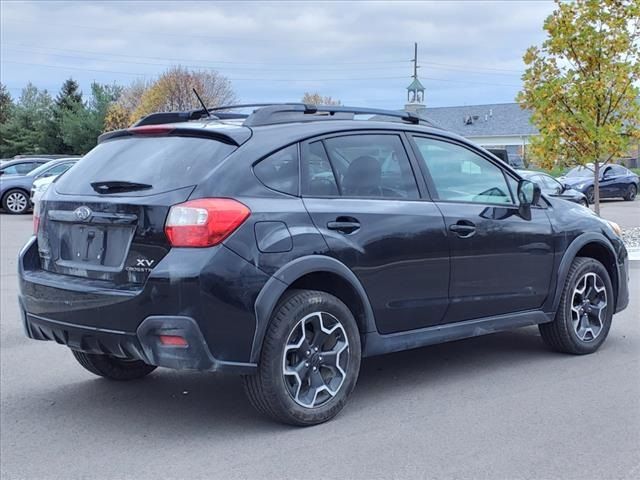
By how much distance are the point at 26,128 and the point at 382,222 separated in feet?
192

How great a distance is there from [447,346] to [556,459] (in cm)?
254

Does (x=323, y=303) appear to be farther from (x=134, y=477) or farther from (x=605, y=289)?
(x=605, y=289)

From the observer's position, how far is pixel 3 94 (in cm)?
6981

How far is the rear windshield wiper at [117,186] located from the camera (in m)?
4.51

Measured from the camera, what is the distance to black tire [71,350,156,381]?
5.55m

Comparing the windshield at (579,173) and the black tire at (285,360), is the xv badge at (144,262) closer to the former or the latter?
the black tire at (285,360)

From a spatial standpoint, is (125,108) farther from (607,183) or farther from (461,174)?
(461,174)

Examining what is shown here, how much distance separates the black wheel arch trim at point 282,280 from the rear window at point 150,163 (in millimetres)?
690

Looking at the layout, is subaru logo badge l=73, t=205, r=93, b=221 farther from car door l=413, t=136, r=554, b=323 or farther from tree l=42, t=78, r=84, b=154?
tree l=42, t=78, r=84, b=154

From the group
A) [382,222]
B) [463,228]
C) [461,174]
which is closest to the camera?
[382,222]

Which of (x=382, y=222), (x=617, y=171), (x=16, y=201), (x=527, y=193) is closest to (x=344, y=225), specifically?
(x=382, y=222)

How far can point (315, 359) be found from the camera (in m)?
4.66

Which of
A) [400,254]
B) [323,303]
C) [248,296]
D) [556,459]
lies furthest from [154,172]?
[556,459]

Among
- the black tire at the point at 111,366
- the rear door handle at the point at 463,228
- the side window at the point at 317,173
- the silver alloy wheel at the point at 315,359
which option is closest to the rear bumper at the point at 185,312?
the silver alloy wheel at the point at 315,359
